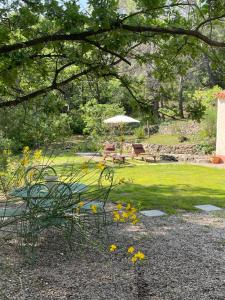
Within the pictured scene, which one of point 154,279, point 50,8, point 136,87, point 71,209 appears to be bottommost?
point 154,279

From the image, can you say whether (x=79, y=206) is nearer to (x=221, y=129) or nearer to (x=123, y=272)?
(x=123, y=272)

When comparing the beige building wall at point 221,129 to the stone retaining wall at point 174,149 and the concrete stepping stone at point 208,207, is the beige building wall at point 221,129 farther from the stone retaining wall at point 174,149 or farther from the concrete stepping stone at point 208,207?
the concrete stepping stone at point 208,207

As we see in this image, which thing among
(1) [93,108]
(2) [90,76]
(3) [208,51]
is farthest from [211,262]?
(1) [93,108]

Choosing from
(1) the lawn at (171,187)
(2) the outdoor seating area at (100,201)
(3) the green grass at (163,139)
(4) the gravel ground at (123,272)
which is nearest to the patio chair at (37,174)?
(2) the outdoor seating area at (100,201)

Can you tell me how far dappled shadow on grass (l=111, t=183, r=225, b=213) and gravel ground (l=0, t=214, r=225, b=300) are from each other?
2217 mm

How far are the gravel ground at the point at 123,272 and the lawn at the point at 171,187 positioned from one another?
1140mm

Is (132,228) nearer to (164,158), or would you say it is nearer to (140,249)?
(140,249)

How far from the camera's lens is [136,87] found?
771cm

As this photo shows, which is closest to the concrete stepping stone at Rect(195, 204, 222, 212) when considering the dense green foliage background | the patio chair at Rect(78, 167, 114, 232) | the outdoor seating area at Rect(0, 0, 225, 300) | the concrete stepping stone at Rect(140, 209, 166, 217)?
the outdoor seating area at Rect(0, 0, 225, 300)

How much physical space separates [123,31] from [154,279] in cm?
266

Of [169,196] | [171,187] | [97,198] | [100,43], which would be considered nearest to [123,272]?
[97,198]

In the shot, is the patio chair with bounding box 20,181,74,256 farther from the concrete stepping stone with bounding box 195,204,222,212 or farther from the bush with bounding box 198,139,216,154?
the bush with bounding box 198,139,216,154

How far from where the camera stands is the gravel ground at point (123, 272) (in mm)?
3760

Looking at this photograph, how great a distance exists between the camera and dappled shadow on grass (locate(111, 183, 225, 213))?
837cm
